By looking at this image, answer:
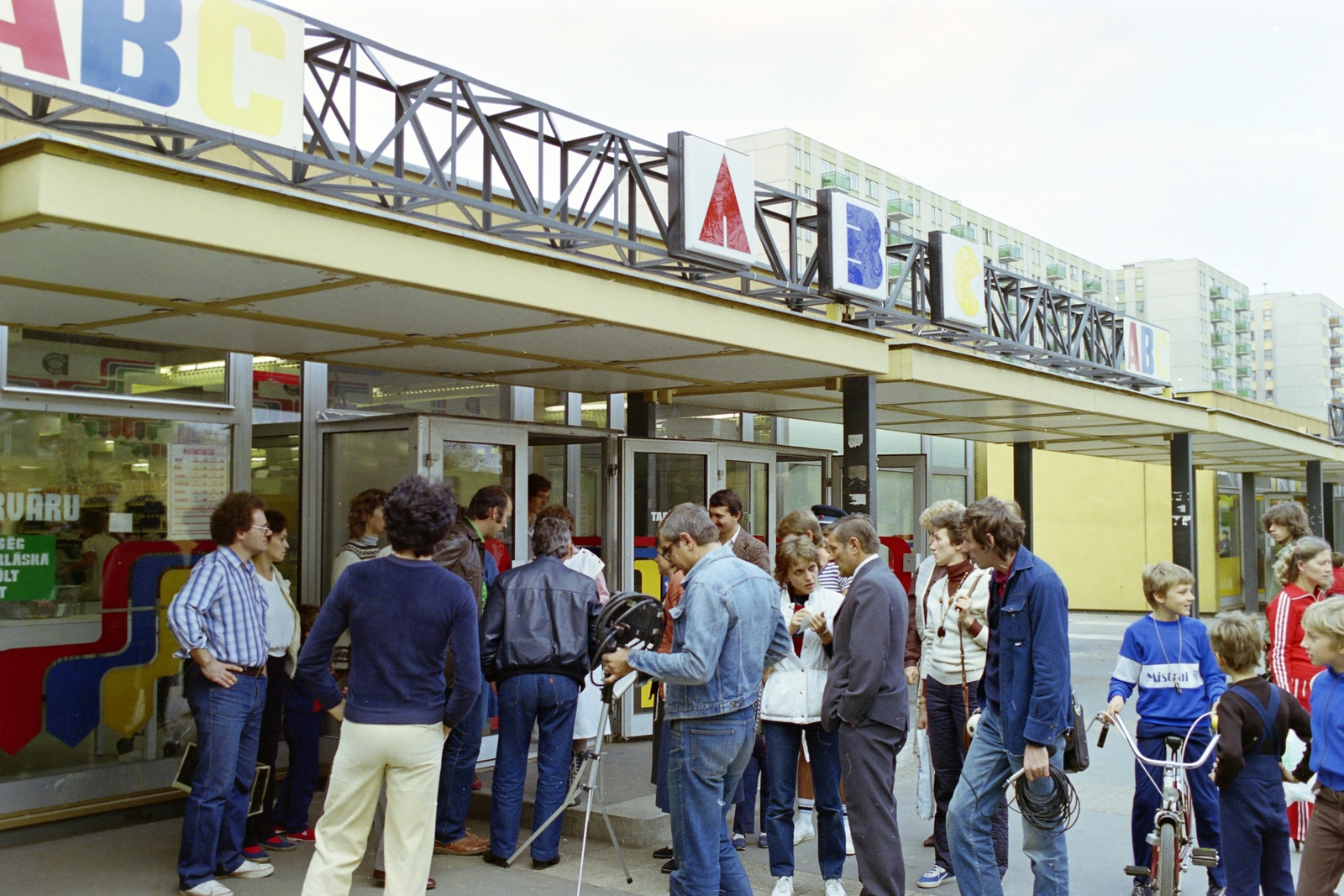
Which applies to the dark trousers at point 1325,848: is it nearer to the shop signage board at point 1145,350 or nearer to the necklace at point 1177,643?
the necklace at point 1177,643

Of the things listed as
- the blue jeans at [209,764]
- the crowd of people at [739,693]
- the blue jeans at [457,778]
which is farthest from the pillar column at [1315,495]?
the blue jeans at [209,764]

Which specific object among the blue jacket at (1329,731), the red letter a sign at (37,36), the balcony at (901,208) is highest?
the balcony at (901,208)

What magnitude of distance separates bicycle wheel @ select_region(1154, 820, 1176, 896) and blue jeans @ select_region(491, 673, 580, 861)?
272 centimetres

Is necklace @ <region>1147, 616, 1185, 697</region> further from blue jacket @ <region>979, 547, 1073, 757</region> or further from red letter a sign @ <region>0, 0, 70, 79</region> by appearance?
red letter a sign @ <region>0, 0, 70, 79</region>

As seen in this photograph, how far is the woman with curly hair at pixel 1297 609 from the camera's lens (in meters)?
6.05

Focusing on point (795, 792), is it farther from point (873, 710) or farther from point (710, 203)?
point (710, 203)

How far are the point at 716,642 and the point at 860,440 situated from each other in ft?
12.4

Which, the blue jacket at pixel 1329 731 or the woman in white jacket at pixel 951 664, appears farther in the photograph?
the woman in white jacket at pixel 951 664

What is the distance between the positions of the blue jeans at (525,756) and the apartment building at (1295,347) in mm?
117261

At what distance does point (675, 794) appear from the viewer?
173 inches

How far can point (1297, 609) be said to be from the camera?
6168 mm

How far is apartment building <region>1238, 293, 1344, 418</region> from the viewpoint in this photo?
107812 millimetres

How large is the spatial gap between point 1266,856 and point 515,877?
325 cm

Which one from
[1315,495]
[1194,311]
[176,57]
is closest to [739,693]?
[176,57]
